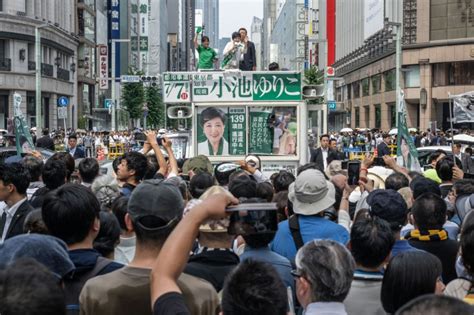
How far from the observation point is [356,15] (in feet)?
262

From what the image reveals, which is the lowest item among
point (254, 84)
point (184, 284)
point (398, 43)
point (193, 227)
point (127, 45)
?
point (184, 284)

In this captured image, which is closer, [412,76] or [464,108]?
[464,108]

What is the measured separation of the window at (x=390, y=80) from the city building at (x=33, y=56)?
28.1 m

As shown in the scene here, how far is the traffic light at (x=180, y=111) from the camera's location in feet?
43.8

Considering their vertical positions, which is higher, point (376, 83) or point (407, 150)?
point (376, 83)

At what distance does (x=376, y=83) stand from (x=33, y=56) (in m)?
33.0

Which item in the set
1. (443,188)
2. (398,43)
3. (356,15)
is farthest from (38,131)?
(356,15)

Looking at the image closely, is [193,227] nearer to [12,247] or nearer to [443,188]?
[12,247]

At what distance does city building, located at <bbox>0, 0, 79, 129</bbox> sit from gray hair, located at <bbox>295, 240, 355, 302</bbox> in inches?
1774

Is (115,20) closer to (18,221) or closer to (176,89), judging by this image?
(176,89)

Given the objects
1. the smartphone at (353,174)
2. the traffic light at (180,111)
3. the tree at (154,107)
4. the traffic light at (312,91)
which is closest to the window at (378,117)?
the tree at (154,107)

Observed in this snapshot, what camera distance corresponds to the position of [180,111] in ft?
43.9

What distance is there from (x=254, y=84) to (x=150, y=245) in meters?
10.0

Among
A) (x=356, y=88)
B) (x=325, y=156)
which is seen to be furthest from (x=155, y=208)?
(x=356, y=88)
